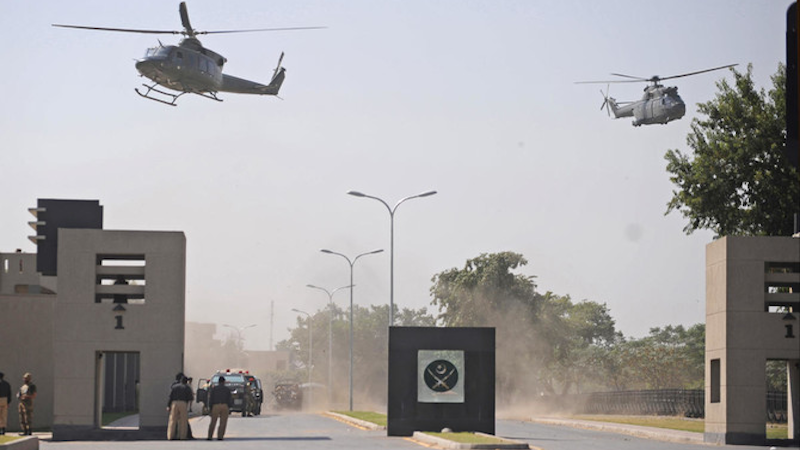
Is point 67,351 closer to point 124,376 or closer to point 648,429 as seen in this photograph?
point 648,429

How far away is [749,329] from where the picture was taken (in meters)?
31.4

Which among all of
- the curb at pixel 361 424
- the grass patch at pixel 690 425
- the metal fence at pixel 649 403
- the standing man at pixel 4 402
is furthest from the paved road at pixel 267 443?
the metal fence at pixel 649 403

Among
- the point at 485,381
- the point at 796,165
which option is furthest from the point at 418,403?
the point at 796,165

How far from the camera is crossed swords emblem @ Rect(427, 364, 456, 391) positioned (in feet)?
108

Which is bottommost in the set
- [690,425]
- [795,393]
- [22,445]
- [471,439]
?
[690,425]

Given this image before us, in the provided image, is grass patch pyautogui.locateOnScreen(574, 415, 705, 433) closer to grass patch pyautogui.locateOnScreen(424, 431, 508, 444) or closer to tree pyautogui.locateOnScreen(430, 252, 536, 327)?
grass patch pyautogui.locateOnScreen(424, 431, 508, 444)

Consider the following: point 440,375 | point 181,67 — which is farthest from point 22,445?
point 181,67

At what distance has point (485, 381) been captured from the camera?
108 feet

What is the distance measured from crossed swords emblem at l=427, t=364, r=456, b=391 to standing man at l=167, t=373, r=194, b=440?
21.4ft

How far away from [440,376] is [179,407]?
707cm

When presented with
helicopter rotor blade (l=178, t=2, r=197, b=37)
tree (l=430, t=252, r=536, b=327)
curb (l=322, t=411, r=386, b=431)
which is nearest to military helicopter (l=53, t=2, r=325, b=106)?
helicopter rotor blade (l=178, t=2, r=197, b=37)

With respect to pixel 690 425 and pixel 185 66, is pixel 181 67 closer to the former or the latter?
pixel 185 66

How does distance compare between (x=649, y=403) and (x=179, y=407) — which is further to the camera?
(x=649, y=403)

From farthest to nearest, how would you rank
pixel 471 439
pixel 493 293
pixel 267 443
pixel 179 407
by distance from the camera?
pixel 493 293 < pixel 179 407 < pixel 267 443 < pixel 471 439
